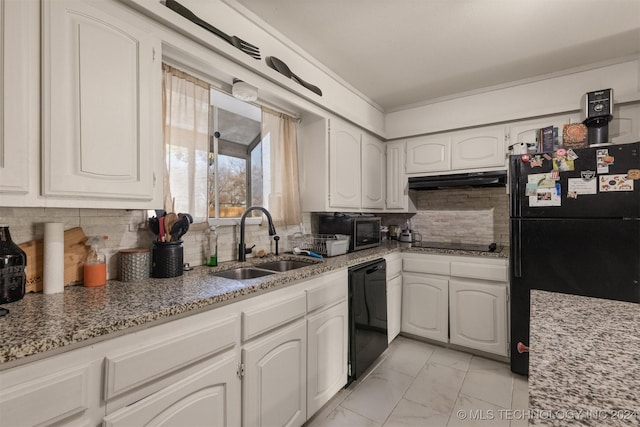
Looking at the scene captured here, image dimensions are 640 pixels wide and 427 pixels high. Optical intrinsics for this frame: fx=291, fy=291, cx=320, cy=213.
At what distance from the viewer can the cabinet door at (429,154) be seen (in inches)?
116

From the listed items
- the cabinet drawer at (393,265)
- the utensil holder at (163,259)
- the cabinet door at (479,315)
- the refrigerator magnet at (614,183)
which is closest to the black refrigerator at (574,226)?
the refrigerator magnet at (614,183)

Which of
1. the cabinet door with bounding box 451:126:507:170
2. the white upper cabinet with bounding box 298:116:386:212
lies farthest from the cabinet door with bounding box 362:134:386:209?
the cabinet door with bounding box 451:126:507:170

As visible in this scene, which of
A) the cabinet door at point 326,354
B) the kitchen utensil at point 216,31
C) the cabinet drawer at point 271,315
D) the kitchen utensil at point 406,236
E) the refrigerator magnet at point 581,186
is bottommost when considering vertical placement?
the cabinet door at point 326,354

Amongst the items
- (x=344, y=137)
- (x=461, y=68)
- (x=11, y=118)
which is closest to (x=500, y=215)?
(x=461, y=68)

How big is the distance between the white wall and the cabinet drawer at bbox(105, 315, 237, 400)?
2733mm

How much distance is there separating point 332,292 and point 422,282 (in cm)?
125

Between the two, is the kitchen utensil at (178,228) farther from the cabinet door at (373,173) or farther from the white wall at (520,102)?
the white wall at (520,102)

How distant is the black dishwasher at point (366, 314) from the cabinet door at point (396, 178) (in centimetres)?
102

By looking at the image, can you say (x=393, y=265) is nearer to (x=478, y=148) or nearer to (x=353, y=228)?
(x=353, y=228)

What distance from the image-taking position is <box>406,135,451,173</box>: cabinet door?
9.67 ft

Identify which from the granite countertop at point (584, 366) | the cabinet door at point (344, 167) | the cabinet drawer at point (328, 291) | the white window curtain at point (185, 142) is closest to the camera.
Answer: the granite countertop at point (584, 366)

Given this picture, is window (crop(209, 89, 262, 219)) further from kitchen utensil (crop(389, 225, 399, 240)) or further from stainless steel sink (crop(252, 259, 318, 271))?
kitchen utensil (crop(389, 225, 399, 240))

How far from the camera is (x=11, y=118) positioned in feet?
3.01

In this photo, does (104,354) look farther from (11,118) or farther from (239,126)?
(239,126)
